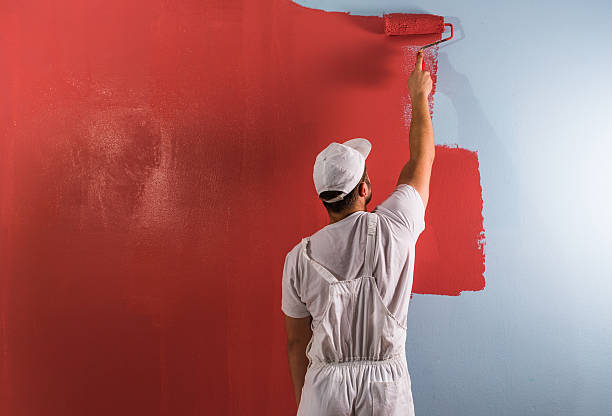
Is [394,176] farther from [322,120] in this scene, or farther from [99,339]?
[99,339]

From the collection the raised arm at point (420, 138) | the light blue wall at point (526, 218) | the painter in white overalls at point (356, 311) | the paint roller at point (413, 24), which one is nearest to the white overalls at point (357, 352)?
the painter in white overalls at point (356, 311)

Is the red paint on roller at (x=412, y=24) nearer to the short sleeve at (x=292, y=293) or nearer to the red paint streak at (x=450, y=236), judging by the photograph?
the red paint streak at (x=450, y=236)

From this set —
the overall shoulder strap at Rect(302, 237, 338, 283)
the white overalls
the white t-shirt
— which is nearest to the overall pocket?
the white overalls

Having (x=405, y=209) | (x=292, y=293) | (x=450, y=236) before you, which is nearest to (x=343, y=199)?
(x=405, y=209)

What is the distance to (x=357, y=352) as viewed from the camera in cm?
100

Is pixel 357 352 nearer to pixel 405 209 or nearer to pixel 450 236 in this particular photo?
pixel 405 209

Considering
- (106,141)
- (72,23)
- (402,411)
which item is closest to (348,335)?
(402,411)

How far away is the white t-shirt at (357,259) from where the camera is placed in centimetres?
99

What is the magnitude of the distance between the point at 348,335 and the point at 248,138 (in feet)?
2.23

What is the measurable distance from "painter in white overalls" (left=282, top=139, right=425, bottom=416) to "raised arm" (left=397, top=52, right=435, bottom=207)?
19 cm

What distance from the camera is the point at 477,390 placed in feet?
4.32

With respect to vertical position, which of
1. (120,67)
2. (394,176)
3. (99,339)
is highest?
(120,67)

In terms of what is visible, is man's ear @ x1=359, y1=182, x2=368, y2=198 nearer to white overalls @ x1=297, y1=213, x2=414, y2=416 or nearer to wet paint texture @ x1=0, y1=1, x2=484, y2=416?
white overalls @ x1=297, y1=213, x2=414, y2=416

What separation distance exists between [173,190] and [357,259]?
648 mm
